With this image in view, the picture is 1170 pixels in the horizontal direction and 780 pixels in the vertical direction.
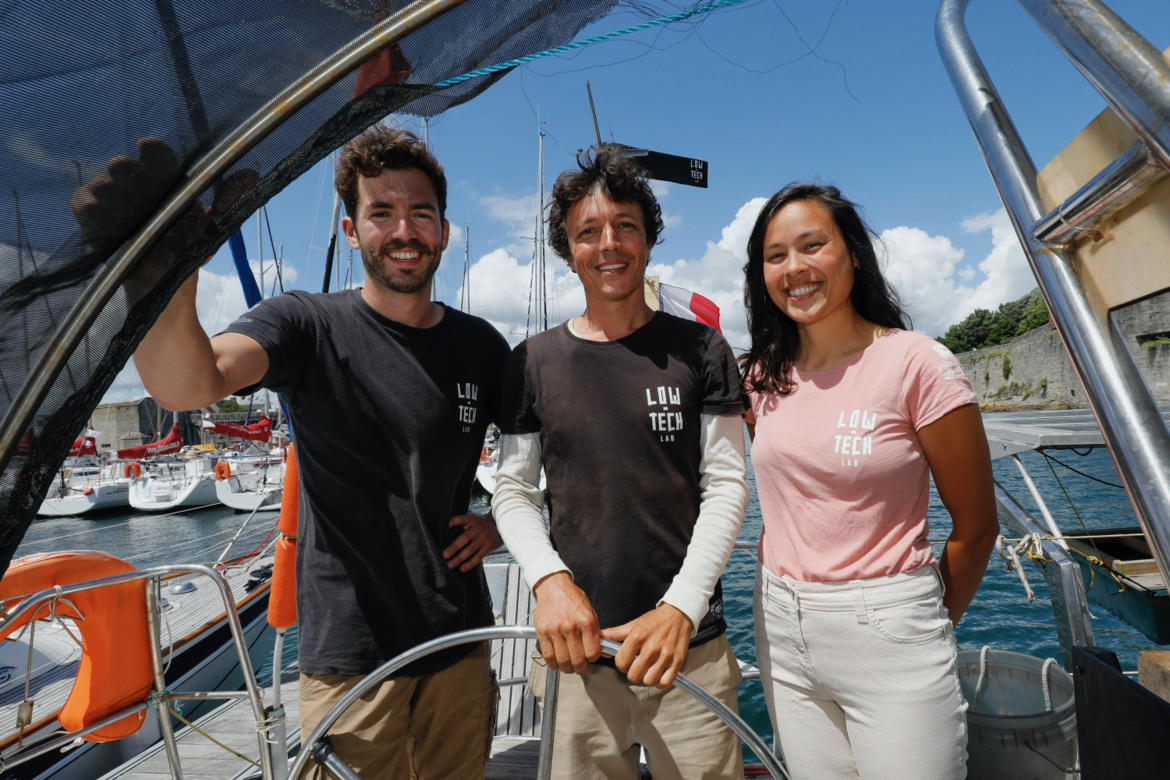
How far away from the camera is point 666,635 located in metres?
1.35

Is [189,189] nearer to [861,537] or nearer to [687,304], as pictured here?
[861,537]

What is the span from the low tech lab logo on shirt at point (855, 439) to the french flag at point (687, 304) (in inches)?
201

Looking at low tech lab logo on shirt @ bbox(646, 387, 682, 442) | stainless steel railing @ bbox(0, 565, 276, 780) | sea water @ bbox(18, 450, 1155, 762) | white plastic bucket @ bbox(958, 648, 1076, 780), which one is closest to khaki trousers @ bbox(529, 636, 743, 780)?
low tech lab logo on shirt @ bbox(646, 387, 682, 442)

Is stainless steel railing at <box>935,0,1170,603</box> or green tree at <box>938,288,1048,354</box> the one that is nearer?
stainless steel railing at <box>935,0,1170,603</box>

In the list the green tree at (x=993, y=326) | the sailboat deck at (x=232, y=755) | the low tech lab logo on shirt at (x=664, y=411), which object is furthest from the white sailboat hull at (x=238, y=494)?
the green tree at (x=993, y=326)

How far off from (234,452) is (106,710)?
36.4m

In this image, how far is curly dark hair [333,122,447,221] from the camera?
5.98ft

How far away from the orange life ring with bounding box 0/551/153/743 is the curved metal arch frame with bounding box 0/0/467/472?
3.01 m

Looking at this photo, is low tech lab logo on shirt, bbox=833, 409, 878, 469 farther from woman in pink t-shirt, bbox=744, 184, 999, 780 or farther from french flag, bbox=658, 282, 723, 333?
french flag, bbox=658, 282, 723, 333

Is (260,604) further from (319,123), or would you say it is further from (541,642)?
(319,123)

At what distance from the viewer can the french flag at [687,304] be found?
6.58m

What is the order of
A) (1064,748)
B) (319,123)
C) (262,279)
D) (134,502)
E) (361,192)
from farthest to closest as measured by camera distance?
(134,502) → (262,279) → (1064,748) → (361,192) → (319,123)

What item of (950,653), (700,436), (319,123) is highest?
(319,123)

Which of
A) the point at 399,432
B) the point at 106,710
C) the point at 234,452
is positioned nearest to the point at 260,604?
the point at 106,710
